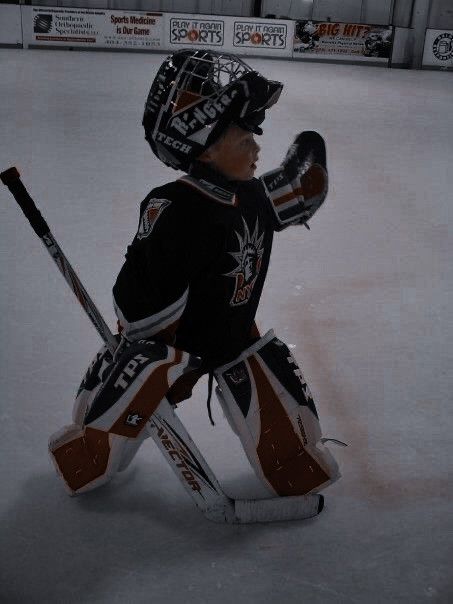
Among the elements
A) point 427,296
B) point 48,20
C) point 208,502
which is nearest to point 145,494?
point 208,502

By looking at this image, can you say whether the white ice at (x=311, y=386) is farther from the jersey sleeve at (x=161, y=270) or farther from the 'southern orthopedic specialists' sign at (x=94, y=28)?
the 'southern orthopedic specialists' sign at (x=94, y=28)

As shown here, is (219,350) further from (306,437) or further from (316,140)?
(316,140)

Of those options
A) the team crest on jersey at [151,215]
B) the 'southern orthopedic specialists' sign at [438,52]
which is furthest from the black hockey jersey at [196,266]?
the 'southern orthopedic specialists' sign at [438,52]

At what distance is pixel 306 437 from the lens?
184 cm

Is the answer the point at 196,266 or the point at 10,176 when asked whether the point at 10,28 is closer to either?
the point at 10,176

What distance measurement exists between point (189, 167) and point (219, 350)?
45 cm

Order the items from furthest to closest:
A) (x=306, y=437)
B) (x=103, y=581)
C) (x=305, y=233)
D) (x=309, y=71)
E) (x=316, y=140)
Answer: (x=309, y=71)
(x=305, y=233)
(x=316, y=140)
(x=306, y=437)
(x=103, y=581)

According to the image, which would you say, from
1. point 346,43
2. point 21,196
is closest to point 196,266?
point 21,196

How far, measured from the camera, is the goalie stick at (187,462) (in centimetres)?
164

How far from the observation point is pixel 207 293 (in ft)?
5.58

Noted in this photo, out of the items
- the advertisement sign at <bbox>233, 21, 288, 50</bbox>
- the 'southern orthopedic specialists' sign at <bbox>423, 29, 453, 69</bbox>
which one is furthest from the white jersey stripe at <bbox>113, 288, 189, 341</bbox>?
the 'southern orthopedic specialists' sign at <bbox>423, 29, 453, 69</bbox>

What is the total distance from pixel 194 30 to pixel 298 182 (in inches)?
460

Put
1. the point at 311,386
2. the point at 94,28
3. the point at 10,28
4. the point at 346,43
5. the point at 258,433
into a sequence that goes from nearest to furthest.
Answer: the point at 258,433, the point at 311,386, the point at 10,28, the point at 94,28, the point at 346,43

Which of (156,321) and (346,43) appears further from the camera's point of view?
(346,43)
